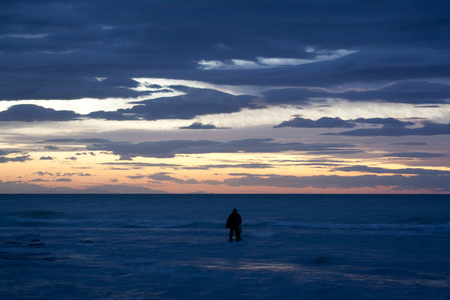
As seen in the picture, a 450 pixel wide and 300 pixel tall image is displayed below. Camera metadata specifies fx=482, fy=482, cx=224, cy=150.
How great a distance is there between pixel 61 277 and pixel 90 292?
2117 millimetres

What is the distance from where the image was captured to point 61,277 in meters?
12.5

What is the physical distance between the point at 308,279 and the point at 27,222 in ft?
98.8

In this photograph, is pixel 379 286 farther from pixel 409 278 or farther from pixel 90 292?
pixel 90 292

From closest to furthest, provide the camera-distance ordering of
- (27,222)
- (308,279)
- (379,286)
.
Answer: (379,286) → (308,279) → (27,222)

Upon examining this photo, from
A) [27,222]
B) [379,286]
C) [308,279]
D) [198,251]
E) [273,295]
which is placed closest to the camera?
[273,295]

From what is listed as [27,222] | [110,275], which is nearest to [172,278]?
[110,275]

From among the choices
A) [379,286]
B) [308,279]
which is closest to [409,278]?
[379,286]

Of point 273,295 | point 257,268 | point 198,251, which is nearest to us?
point 273,295

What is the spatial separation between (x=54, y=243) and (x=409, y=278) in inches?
570

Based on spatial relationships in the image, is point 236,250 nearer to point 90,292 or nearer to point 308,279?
point 308,279

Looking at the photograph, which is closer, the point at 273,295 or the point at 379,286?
the point at 273,295

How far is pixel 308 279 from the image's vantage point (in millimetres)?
12352

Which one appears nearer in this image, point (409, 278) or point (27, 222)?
point (409, 278)

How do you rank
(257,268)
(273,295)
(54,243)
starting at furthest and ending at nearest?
(54,243), (257,268), (273,295)
